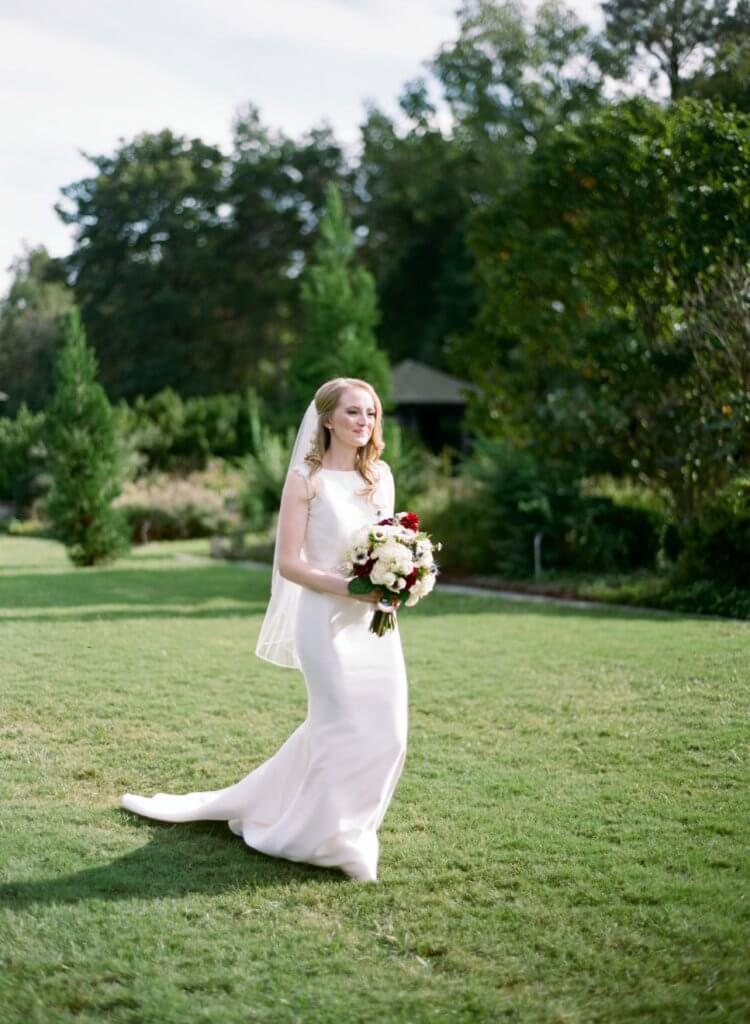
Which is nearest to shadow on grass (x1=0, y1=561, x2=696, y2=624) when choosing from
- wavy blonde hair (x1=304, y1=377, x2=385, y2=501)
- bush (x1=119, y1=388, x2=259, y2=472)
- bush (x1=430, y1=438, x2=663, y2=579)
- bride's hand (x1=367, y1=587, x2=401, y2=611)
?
bush (x1=430, y1=438, x2=663, y2=579)

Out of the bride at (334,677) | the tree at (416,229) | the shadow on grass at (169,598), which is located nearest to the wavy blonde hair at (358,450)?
the bride at (334,677)

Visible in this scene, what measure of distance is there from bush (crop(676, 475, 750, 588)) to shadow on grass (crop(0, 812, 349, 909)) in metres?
8.68

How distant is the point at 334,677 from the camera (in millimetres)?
5027

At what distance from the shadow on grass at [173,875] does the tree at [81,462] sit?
1377 centimetres

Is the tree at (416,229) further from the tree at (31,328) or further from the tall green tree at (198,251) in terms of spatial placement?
the tree at (31,328)

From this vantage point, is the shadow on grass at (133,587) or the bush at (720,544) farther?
the shadow on grass at (133,587)

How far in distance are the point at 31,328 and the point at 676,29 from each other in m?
41.6

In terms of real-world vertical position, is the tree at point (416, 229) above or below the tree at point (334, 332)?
above

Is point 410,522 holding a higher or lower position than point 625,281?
lower

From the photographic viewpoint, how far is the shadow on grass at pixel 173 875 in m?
4.72

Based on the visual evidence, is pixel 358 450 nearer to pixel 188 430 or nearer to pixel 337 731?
pixel 337 731

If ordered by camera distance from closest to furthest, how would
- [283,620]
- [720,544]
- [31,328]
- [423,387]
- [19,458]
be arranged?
1. [283,620]
2. [720,544]
3. [19,458]
4. [423,387]
5. [31,328]

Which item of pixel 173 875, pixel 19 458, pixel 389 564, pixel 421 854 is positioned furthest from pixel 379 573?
pixel 19 458

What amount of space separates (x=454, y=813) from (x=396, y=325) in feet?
137
